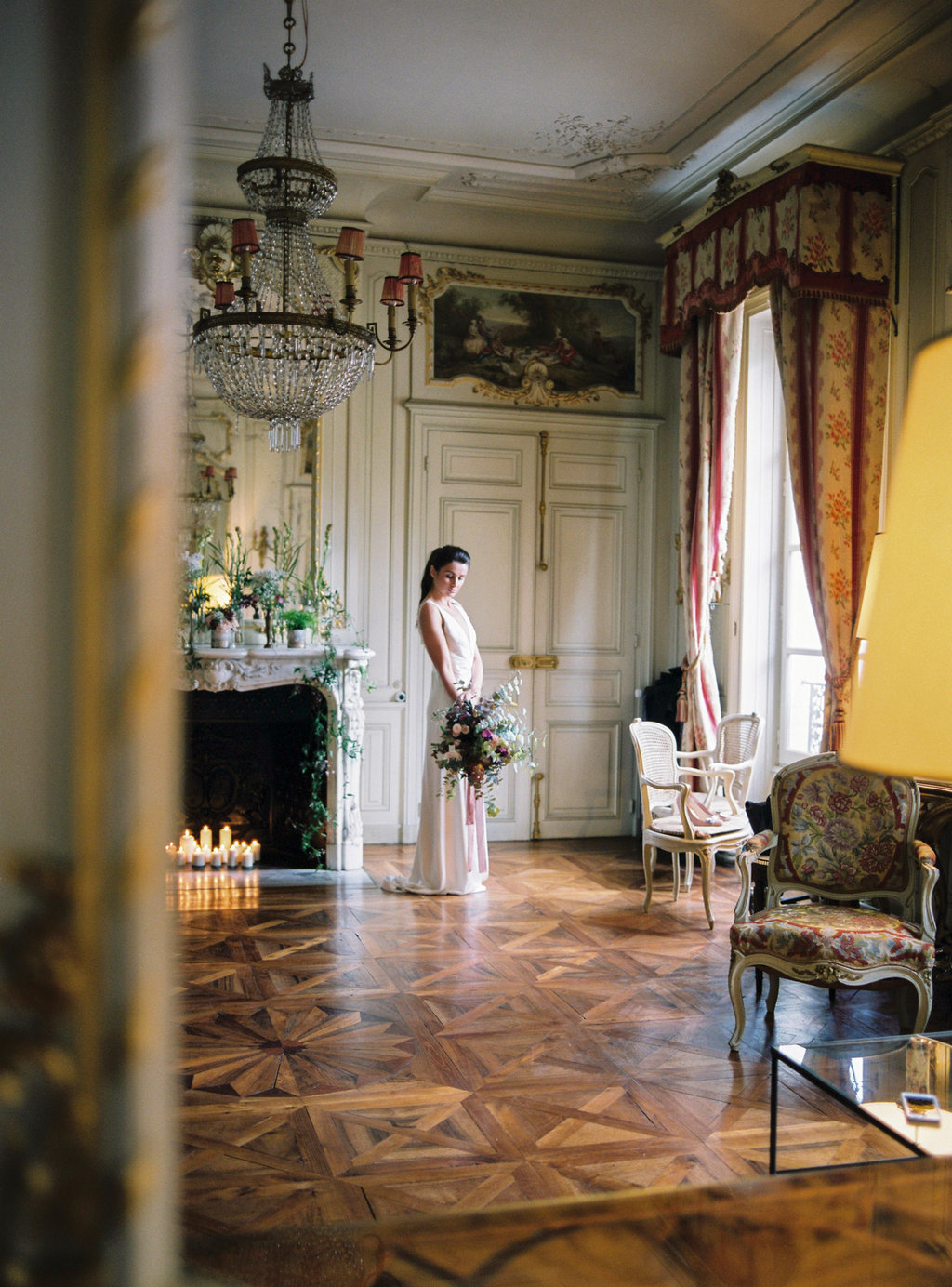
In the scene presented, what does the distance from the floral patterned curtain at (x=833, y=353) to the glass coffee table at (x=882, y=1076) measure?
239 centimetres

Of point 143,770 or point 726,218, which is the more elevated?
point 726,218

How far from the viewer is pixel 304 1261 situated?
2.38 ft

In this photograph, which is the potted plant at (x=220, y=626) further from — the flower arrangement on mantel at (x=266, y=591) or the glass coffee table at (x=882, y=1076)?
the glass coffee table at (x=882, y=1076)

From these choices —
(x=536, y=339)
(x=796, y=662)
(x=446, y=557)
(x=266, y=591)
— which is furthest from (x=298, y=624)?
(x=796, y=662)

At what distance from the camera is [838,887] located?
12.2ft

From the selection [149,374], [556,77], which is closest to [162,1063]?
[149,374]

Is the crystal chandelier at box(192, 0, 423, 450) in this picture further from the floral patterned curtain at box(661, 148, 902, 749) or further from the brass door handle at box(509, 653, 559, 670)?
the brass door handle at box(509, 653, 559, 670)

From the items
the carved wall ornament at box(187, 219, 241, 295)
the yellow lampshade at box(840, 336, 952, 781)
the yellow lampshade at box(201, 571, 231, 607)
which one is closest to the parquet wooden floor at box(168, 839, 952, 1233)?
the yellow lampshade at box(840, 336, 952, 781)

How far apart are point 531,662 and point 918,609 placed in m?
5.98

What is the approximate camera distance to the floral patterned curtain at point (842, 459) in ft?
15.6

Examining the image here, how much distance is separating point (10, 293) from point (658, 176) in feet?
21.0

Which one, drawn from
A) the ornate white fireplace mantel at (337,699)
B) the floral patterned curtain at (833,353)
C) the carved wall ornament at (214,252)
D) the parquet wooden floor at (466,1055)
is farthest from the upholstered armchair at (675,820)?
the carved wall ornament at (214,252)

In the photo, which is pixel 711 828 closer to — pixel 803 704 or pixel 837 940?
pixel 803 704

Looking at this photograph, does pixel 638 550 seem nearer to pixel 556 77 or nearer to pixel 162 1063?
pixel 556 77
